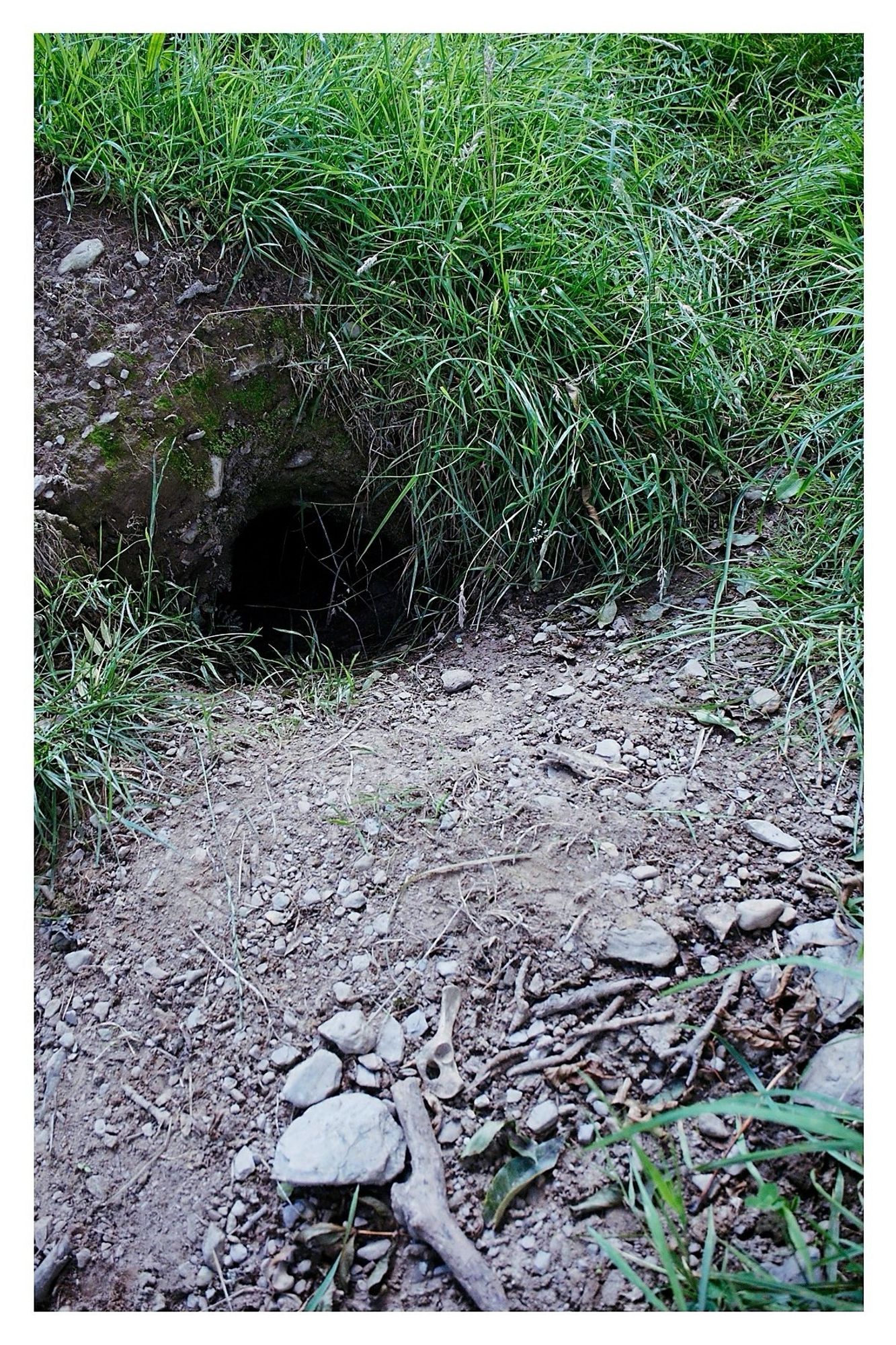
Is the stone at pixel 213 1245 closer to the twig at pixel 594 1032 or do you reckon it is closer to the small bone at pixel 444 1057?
the small bone at pixel 444 1057

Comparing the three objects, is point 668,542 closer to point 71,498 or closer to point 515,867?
point 515,867

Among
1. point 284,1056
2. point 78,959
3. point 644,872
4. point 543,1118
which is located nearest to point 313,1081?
point 284,1056

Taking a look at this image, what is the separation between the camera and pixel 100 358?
5.81 ft

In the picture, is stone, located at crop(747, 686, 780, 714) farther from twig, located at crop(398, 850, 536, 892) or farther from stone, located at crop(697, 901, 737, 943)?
twig, located at crop(398, 850, 536, 892)

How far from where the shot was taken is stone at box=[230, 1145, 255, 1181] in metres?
1.14

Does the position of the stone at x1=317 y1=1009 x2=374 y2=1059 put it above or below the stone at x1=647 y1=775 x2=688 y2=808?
below

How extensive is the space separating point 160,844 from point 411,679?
23.3 inches

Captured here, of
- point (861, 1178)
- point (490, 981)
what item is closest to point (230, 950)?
point (490, 981)

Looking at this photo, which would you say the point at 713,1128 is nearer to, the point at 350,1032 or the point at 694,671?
the point at 350,1032

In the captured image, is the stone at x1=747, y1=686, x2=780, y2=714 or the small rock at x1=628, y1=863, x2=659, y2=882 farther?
the stone at x1=747, y1=686, x2=780, y2=714

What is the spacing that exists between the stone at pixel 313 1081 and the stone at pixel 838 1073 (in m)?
0.61

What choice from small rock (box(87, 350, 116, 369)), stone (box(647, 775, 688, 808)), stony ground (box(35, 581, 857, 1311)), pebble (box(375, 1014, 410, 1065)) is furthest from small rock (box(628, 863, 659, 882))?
small rock (box(87, 350, 116, 369))

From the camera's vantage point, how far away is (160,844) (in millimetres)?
1472

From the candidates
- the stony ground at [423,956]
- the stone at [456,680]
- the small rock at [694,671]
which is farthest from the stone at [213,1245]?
the small rock at [694,671]
